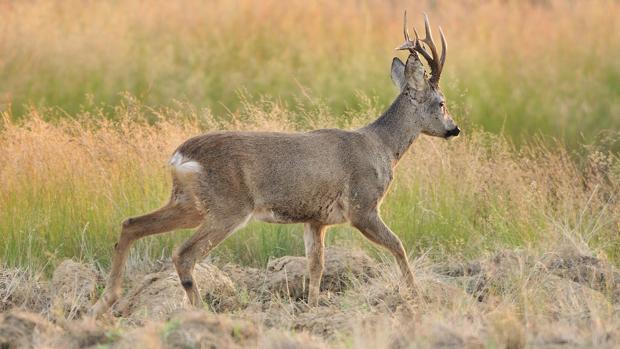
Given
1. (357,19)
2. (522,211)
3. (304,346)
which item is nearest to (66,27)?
(357,19)

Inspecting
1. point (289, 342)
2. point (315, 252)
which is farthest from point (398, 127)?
point (289, 342)

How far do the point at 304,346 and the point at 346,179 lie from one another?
2787 millimetres

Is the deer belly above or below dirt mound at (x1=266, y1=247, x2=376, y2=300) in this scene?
above

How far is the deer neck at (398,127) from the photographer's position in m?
9.92

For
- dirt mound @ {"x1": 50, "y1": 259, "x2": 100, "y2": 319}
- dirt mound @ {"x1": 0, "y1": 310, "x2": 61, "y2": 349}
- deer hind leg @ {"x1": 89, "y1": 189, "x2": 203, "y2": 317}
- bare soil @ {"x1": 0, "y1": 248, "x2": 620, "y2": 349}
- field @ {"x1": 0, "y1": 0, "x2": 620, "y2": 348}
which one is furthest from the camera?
dirt mound @ {"x1": 50, "y1": 259, "x2": 100, "y2": 319}

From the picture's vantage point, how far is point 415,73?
32.8ft

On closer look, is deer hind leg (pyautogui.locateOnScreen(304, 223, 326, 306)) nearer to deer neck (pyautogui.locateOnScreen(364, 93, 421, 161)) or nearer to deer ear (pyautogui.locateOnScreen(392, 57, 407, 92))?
deer neck (pyautogui.locateOnScreen(364, 93, 421, 161))

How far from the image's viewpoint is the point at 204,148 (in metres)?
8.73

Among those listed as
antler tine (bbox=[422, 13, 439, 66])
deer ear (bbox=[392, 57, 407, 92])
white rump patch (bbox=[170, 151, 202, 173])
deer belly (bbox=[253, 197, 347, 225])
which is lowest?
deer belly (bbox=[253, 197, 347, 225])

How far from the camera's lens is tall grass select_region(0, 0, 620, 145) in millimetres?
15141

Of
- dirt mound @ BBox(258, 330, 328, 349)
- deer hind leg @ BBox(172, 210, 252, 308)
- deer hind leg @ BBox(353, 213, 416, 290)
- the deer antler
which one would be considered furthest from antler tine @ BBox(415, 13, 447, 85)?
dirt mound @ BBox(258, 330, 328, 349)

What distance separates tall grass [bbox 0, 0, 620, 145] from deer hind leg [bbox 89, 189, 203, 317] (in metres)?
5.49

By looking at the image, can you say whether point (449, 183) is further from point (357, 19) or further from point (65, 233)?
point (357, 19)

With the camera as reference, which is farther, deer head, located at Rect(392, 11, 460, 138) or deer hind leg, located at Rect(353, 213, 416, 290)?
deer head, located at Rect(392, 11, 460, 138)
